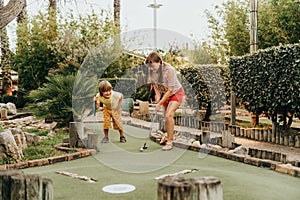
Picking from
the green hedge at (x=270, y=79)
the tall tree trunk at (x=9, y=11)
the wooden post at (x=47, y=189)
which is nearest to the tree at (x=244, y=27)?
the green hedge at (x=270, y=79)

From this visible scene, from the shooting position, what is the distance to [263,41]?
15.3 m

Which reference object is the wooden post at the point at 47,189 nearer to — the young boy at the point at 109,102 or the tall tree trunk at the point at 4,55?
the young boy at the point at 109,102

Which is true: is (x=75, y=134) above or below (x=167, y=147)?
above

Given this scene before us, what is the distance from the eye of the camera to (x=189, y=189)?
70.4 inches

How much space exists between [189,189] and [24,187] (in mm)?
893

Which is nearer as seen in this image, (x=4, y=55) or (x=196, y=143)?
(x=196, y=143)

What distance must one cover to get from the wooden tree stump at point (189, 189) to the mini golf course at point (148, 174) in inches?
60.8

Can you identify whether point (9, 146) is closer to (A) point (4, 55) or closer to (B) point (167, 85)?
(B) point (167, 85)

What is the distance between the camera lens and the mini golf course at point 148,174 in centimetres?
346

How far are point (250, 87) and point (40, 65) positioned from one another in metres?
8.57

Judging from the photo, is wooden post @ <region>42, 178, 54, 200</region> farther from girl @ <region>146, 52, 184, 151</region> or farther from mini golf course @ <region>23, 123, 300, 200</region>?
girl @ <region>146, 52, 184, 151</region>

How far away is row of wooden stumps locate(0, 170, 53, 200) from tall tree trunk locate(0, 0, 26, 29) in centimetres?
391

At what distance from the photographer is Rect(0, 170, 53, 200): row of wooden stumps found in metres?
2.10

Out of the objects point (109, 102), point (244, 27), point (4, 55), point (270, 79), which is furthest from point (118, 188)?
point (4, 55)
